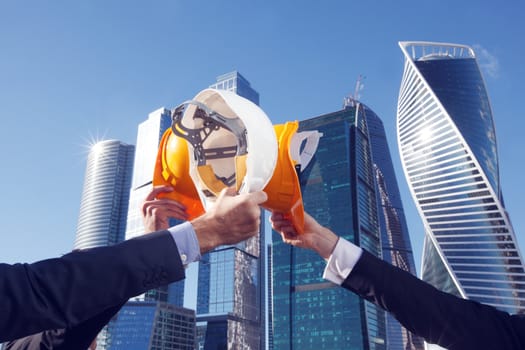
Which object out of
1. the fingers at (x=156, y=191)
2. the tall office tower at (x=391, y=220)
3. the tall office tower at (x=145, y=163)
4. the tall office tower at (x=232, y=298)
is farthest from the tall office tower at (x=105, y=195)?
the fingers at (x=156, y=191)

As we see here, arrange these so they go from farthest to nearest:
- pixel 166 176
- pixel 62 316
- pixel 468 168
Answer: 1. pixel 468 168
2. pixel 166 176
3. pixel 62 316

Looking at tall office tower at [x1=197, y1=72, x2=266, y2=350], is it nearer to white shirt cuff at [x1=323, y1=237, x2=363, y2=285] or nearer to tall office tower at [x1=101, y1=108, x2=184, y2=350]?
tall office tower at [x1=101, y1=108, x2=184, y2=350]

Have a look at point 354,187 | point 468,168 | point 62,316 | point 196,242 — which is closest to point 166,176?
point 196,242

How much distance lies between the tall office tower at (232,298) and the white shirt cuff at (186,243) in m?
143

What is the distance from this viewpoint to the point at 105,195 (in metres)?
164

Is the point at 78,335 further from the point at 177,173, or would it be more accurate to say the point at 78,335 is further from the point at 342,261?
the point at 342,261

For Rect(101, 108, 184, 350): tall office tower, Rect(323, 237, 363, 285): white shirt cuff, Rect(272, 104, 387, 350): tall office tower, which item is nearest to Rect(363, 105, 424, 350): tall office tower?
Rect(272, 104, 387, 350): tall office tower

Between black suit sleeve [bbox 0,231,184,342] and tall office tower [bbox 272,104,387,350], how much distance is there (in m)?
105

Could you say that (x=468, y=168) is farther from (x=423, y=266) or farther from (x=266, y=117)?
(x=266, y=117)

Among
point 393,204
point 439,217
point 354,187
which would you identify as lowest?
point 439,217

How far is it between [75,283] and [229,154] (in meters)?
1.37

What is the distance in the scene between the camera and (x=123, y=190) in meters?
168

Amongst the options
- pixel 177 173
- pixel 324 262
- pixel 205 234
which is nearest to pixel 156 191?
pixel 177 173

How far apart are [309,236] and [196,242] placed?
1.05m
